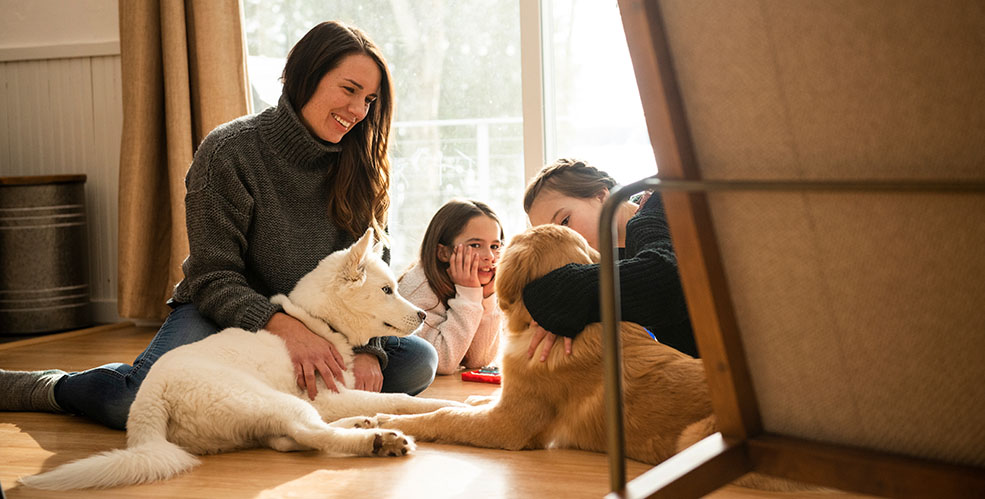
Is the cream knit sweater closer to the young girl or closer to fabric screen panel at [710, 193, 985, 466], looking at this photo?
the young girl

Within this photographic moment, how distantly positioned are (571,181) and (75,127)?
2800 millimetres

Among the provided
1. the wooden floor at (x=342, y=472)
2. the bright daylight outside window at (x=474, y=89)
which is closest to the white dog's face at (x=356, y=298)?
the wooden floor at (x=342, y=472)

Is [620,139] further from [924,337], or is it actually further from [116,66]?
[924,337]

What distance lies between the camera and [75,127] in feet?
13.1

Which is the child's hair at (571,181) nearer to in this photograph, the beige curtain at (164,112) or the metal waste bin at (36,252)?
the beige curtain at (164,112)

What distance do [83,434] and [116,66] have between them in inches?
94.6

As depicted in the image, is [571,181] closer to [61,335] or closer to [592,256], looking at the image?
[592,256]

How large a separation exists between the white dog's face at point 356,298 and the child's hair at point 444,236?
0.69m

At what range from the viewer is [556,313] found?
1.68 meters

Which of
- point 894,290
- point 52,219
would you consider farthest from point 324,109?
point 52,219

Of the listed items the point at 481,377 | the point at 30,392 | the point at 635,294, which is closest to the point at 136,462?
the point at 30,392

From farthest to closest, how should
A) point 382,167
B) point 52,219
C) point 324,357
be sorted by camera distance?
point 52,219 → point 382,167 → point 324,357

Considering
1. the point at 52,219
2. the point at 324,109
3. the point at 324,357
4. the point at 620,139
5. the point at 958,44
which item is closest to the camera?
the point at 958,44

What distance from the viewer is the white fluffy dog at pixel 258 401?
156 cm
